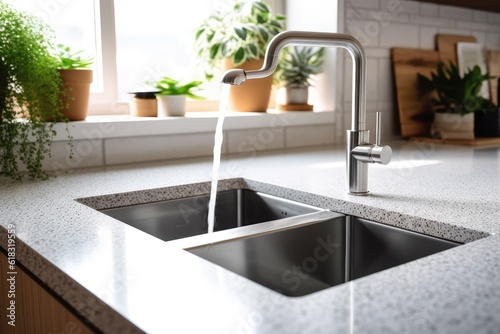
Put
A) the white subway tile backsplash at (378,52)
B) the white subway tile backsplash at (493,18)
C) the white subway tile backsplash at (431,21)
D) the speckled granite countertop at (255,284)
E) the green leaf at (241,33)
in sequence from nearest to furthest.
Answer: the speckled granite countertop at (255,284), the green leaf at (241,33), the white subway tile backsplash at (378,52), the white subway tile backsplash at (431,21), the white subway tile backsplash at (493,18)

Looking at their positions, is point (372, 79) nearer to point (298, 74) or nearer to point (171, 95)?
point (298, 74)

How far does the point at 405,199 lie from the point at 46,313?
688 mm

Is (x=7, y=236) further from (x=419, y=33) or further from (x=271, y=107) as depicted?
(x=419, y=33)

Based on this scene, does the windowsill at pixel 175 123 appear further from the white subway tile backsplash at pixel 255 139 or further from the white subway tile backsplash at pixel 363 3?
the white subway tile backsplash at pixel 363 3

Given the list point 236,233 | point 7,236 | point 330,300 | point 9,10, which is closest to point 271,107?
point 9,10

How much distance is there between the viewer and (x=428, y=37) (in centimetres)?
228

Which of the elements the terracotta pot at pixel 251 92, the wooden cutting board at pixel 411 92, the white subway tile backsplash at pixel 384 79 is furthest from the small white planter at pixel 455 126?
the terracotta pot at pixel 251 92

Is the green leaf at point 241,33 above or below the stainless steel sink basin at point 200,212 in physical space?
above

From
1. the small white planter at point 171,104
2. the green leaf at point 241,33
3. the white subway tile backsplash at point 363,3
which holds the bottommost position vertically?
the small white planter at point 171,104

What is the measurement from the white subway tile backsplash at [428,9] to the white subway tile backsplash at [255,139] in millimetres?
889

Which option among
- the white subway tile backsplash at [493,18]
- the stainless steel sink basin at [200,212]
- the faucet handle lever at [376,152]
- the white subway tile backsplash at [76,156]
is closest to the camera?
the faucet handle lever at [376,152]

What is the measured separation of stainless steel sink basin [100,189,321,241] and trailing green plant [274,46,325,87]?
0.76 m

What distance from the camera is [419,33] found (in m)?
2.24

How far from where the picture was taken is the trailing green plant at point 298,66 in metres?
1.95
